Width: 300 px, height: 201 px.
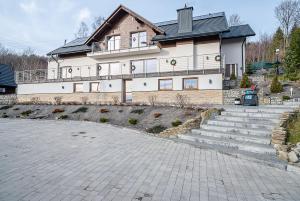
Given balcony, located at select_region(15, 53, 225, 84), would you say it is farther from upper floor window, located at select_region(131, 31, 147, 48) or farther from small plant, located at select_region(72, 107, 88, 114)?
small plant, located at select_region(72, 107, 88, 114)

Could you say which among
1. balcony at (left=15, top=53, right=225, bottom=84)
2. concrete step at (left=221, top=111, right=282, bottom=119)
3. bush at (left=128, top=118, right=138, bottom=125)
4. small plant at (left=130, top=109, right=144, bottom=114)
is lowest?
bush at (left=128, top=118, right=138, bottom=125)

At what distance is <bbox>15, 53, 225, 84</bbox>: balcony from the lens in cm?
1717

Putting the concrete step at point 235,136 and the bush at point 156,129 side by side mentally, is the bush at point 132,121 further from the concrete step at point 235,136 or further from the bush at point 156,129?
the concrete step at point 235,136

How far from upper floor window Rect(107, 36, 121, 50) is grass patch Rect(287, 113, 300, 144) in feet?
57.8

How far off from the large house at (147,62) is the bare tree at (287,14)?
2309 cm

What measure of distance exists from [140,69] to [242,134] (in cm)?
1437

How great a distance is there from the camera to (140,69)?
68.6ft

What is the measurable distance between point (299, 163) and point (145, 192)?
4306 millimetres

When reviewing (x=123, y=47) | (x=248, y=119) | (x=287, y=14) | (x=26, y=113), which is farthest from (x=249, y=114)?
(x=287, y=14)

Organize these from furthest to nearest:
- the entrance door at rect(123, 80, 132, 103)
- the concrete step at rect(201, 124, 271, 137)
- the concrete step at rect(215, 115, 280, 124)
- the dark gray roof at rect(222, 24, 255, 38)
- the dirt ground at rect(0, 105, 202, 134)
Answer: the dark gray roof at rect(222, 24, 255, 38)
the entrance door at rect(123, 80, 132, 103)
the dirt ground at rect(0, 105, 202, 134)
the concrete step at rect(215, 115, 280, 124)
the concrete step at rect(201, 124, 271, 137)

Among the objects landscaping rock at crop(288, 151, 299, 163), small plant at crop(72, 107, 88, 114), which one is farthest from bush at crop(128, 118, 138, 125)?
landscaping rock at crop(288, 151, 299, 163)

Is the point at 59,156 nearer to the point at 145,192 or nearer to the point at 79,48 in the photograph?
the point at 145,192

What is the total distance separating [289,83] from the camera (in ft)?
56.7

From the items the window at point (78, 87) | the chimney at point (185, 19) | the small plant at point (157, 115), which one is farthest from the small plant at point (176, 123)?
the window at point (78, 87)
